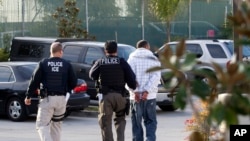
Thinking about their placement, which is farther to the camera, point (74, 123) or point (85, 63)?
point (85, 63)

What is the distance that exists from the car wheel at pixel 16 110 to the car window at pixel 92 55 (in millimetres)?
3212

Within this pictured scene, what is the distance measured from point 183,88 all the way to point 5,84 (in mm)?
14166

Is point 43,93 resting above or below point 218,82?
below

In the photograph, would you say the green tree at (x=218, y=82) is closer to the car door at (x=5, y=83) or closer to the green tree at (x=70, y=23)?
the car door at (x=5, y=83)

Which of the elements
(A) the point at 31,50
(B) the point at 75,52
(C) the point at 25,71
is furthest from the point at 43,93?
(A) the point at 31,50

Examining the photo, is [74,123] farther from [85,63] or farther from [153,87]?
[153,87]

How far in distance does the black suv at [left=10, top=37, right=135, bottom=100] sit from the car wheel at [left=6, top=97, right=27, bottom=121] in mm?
2700

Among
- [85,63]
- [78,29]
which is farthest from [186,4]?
[85,63]

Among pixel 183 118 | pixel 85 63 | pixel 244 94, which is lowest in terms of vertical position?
pixel 183 118

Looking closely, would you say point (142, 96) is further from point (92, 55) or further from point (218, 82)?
point (218, 82)

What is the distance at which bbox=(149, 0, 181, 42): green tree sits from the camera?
99.5 feet

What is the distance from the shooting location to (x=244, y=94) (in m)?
2.21

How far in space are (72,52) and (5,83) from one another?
3.20 meters

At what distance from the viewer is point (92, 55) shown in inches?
726
